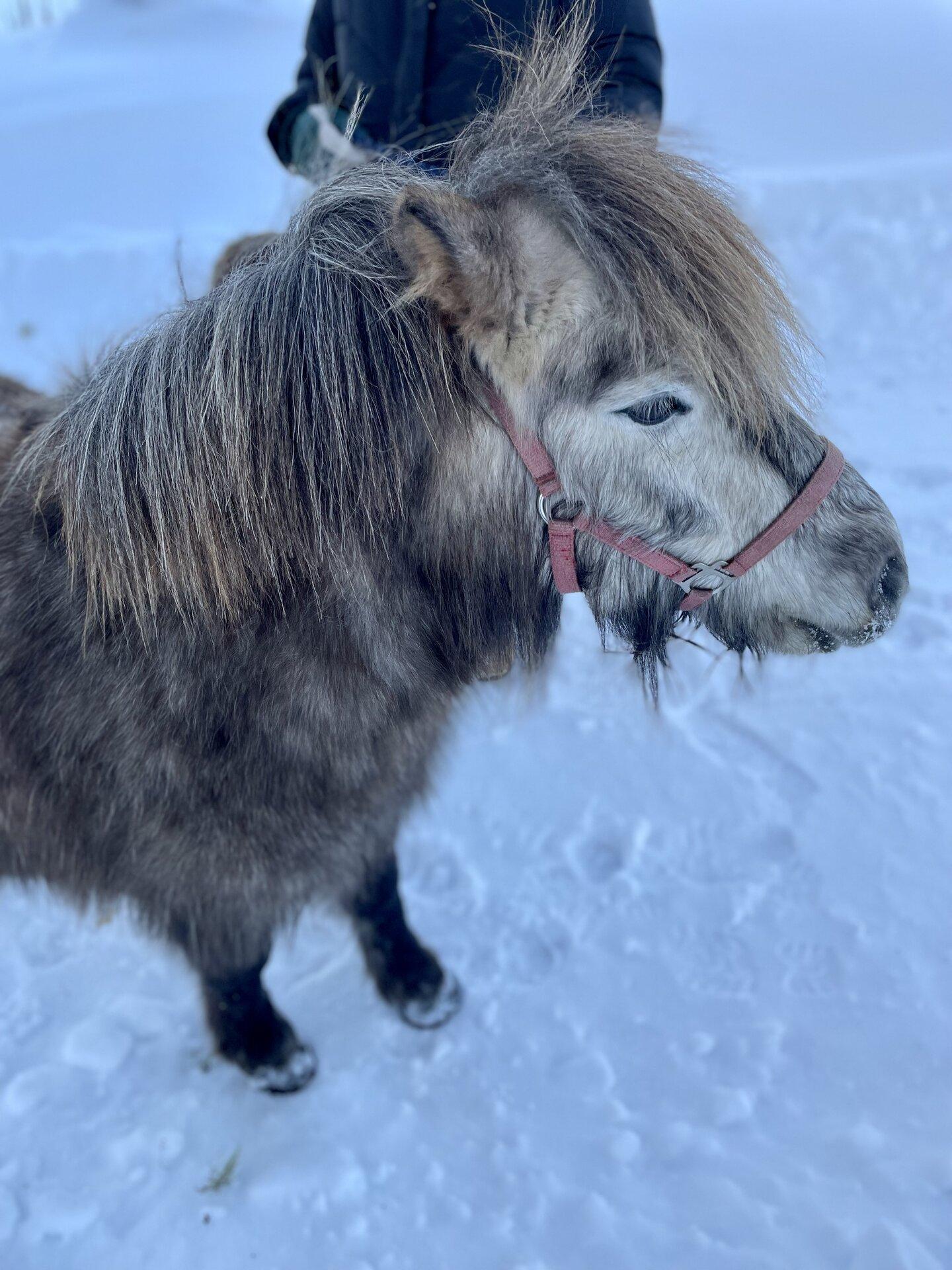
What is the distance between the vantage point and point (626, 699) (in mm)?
2979

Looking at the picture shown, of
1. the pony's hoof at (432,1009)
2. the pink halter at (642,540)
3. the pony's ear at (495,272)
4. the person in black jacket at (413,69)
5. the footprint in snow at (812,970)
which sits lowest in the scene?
the pony's hoof at (432,1009)

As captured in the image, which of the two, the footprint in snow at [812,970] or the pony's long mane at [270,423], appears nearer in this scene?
the pony's long mane at [270,423]

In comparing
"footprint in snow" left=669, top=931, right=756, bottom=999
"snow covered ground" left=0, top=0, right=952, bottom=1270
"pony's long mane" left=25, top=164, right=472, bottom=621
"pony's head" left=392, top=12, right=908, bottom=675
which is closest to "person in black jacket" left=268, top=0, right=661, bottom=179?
"snow covered ground" left=0, top=0, right=952, bottom=1270

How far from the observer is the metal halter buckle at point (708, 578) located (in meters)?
1.35

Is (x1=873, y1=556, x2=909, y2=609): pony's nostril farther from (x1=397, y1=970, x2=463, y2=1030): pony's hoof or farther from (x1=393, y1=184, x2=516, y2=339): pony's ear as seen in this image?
(x1=397, y1=970, x2=463, y2=1030): pony's hoof

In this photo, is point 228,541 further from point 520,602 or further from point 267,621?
point 520,602

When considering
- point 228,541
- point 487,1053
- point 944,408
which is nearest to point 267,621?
point 228,541

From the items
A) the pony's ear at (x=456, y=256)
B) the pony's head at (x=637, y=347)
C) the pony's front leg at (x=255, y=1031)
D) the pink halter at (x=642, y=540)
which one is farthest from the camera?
the pony's front leg at (x=255, y=1031)

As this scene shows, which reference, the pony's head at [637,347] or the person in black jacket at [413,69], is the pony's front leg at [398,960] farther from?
the person in black jacket at [413,69]

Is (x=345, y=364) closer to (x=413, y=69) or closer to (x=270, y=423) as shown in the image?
(x=270, y=423)

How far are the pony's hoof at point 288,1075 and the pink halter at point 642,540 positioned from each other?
1469 mm

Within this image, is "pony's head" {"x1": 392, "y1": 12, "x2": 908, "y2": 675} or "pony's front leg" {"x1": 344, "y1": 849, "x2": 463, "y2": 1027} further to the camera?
"pony's front leg" {"x1": 344, "y1": 849, "x2": 463, "y2": 1027}

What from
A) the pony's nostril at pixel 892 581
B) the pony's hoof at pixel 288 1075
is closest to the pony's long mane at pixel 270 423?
the pony's nostril at pixel 892 581

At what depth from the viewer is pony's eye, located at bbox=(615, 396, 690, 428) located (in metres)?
1.23
